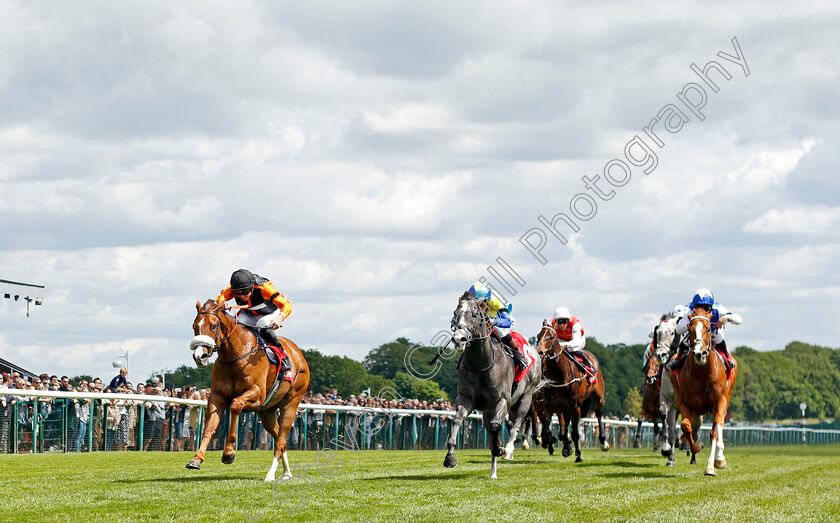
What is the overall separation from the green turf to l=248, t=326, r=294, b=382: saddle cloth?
3.74 ft

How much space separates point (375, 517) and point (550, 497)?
240 cm

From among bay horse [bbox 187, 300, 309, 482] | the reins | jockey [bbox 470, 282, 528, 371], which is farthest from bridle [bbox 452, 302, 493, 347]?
the reins

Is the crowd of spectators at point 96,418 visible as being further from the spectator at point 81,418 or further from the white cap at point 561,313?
the white cap at point 561,313

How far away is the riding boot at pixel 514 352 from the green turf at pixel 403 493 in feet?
4.35

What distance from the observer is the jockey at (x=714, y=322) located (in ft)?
44.5

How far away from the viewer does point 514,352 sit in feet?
44.0

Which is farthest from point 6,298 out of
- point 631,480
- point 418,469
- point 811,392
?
point 811,392

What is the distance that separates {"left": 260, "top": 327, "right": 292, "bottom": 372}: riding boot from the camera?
1134cm

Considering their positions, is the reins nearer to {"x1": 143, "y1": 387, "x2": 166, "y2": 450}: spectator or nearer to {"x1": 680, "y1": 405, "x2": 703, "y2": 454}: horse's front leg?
{"x1": 680, "y1": 405, "x2": 703, "y2": 454}: horse's front leg

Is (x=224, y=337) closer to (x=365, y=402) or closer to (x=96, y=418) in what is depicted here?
(x=96, y=418)

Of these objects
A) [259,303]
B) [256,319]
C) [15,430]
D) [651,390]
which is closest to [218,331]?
[256,319]

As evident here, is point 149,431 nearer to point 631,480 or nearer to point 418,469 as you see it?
point 418,469

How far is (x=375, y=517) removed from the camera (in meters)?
7.95

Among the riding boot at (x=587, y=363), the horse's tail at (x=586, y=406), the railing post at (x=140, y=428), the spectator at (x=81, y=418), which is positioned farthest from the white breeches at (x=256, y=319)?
the railing post at (x=140, y=428)
